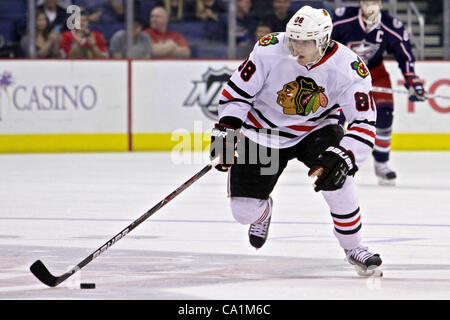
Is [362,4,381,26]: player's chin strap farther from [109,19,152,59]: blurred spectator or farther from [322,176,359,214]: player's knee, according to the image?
[322,176,359,214]: player's knee

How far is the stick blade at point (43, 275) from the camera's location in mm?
3816

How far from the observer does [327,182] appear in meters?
3.94

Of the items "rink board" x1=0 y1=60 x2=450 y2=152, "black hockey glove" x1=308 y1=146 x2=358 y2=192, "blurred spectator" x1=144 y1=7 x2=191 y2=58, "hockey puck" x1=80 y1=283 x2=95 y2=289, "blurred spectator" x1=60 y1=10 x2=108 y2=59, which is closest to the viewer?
"hockey puck" x1=80 y1=283 x2=95 y2=289

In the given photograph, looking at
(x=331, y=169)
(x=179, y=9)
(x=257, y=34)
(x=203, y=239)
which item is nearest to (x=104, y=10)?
(x=179, y=9)

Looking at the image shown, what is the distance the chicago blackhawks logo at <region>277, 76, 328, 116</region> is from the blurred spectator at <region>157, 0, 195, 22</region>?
20.4 feet

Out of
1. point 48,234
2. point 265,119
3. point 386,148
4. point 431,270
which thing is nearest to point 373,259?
point 431,270

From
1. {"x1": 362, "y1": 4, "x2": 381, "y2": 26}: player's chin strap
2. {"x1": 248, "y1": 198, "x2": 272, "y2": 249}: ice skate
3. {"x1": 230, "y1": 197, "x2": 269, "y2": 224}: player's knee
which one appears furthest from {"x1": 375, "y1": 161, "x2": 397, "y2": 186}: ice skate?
{"x1": 230, "y1": 197, "x2": 269, "y2": 224}: player's knee

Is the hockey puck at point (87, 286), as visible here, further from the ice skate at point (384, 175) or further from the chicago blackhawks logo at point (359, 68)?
the ice skate at point (384, 175)

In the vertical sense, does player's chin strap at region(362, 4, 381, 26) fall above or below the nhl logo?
above

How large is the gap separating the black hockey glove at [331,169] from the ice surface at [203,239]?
34cm

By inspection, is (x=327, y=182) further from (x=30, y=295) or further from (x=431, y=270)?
(x=30, y=295)

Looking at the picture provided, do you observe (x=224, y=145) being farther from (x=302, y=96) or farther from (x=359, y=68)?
(x=359, y=68)

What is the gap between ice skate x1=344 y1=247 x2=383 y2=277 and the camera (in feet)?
13.4
